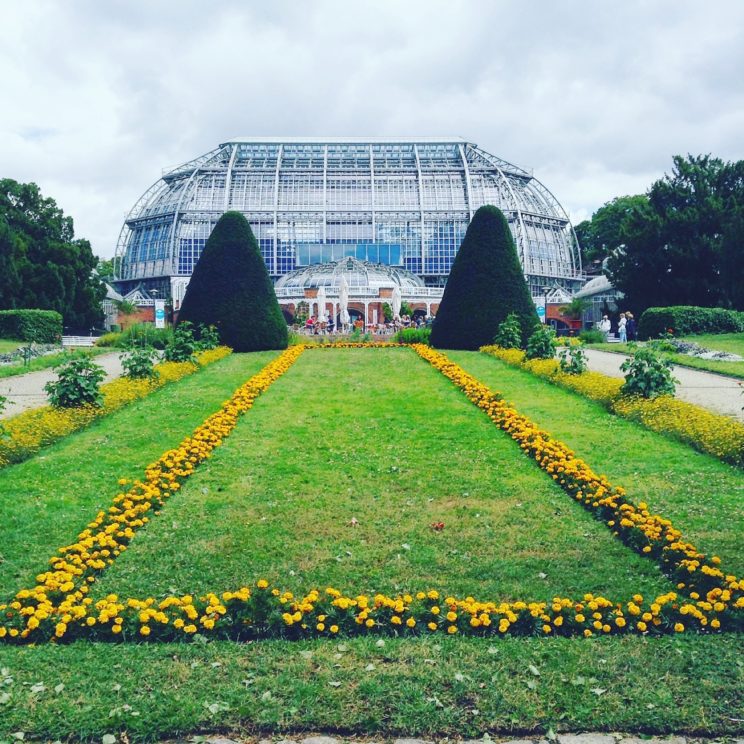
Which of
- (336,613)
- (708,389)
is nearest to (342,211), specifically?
(708,389)

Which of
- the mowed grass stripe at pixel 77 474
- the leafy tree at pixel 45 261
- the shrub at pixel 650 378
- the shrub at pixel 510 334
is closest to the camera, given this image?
the mowed grass stripe at pixel 77 474

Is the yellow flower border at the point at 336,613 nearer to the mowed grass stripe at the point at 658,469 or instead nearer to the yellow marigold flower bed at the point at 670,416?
the mowed grass stripe at the point at 658,469

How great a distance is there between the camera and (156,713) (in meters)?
3.61

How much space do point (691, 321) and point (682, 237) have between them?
790 cm

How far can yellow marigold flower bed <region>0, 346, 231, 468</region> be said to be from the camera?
28.2ft

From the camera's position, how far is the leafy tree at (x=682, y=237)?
106 feet

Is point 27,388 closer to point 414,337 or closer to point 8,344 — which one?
point 8,344

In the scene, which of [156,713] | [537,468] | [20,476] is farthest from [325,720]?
[20,476]

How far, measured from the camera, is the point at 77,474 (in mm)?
7871

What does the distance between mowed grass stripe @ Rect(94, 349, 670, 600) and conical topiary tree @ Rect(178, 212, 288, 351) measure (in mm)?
11785

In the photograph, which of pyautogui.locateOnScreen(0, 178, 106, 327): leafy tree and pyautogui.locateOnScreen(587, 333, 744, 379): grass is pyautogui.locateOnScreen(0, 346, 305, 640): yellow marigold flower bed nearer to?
pyautogui.locateOnScreen(587, 333, 744, 379): grass

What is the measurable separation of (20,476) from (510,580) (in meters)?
5.27

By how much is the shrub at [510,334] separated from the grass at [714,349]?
9.94 ft

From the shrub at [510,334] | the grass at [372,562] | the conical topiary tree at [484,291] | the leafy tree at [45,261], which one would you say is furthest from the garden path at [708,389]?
the leafy tree at [45,261]
